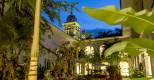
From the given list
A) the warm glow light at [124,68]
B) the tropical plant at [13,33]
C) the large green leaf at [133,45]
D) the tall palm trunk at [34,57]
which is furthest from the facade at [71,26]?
the large green leaf at [133,45]

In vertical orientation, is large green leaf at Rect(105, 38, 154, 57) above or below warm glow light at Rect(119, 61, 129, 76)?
above

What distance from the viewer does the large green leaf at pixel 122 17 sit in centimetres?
69

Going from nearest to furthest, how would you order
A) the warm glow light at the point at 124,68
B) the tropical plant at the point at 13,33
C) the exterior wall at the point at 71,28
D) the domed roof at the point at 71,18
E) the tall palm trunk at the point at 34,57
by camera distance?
the tall palm trunk at the point at 34,57, the tropical plant at the point at 13,33, the warm glow light at the point at 124,68, the exterior wall at the point at 71,28, the domed roof at the point at 71,18

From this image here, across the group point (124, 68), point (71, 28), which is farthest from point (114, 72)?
point (71, 28)

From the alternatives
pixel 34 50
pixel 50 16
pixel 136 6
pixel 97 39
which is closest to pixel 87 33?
pixel 136 6

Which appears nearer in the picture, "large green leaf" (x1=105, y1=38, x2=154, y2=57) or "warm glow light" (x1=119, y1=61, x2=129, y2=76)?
"large green leaf" (x1=105, y1=38, x2=154, y2=57)

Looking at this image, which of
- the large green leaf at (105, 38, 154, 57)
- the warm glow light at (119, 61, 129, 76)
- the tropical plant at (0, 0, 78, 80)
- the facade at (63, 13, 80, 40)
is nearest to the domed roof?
the facade at (63, 13, 80, 40)

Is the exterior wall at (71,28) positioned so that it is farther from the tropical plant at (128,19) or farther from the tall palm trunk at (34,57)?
the tropical plant at (128,19)

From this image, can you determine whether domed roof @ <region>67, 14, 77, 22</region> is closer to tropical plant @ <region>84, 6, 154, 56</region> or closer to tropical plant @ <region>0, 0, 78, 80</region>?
tropical plant @ <region>0, 0, 78, 80</region>

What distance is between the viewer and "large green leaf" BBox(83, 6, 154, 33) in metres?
0.69

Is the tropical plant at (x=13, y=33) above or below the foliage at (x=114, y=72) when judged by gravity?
above

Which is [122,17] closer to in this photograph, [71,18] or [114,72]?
[114,72]

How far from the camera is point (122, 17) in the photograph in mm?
718

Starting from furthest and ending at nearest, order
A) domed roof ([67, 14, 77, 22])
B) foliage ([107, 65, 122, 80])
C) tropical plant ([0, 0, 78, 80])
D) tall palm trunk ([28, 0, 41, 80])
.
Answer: domed roof ([67, 14, 77, 22]) → foliage ([107, 65, 122, 80]) → tropical plant ([0, 0, 78, 80]) → tall palm trunk ([28, 0, 41, 80])
